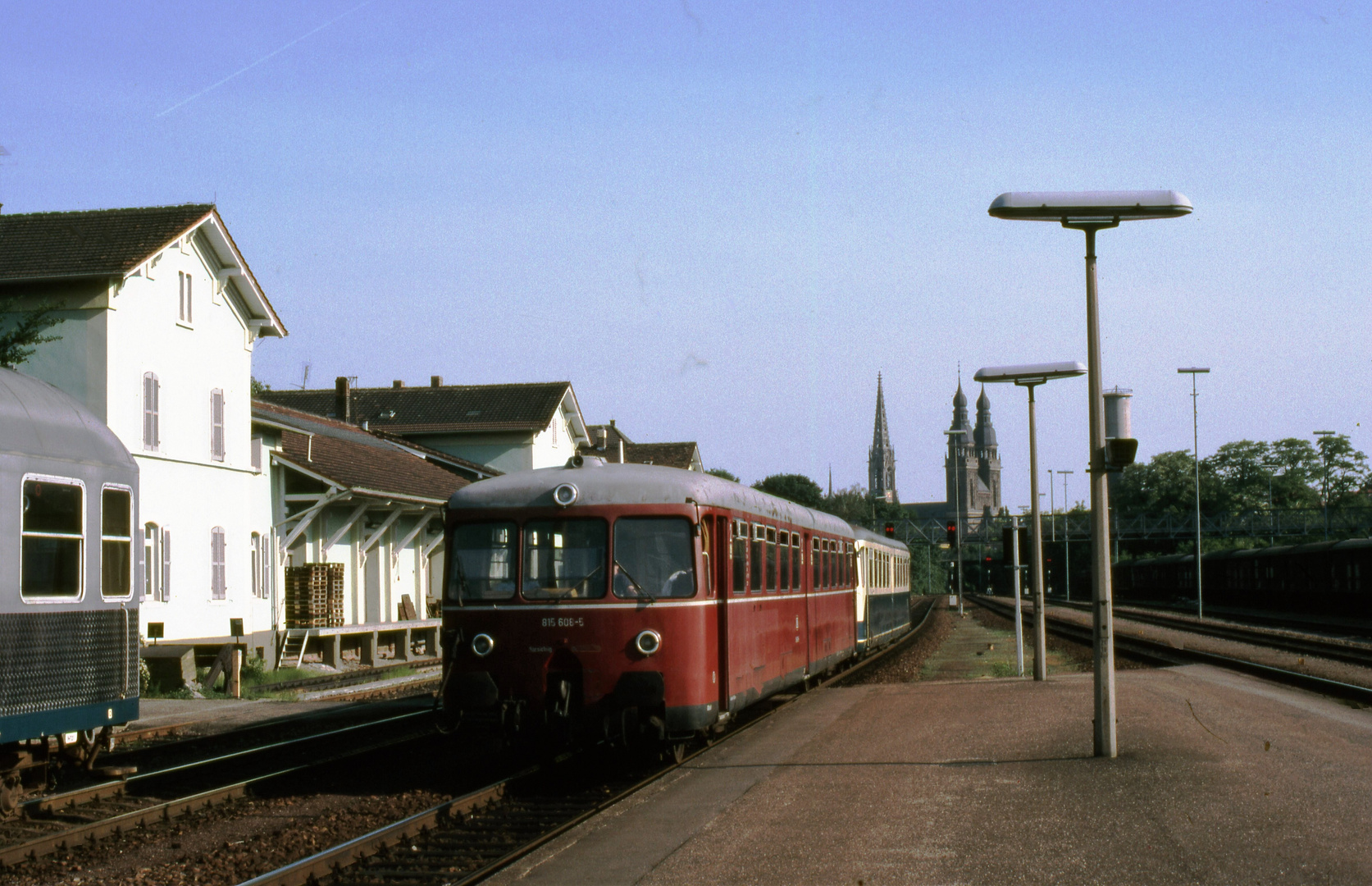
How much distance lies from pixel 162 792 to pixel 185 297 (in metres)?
17.5

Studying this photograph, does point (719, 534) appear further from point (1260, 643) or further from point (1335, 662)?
point (1260, 643)

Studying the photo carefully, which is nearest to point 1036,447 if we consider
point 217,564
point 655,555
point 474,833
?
point 655,555

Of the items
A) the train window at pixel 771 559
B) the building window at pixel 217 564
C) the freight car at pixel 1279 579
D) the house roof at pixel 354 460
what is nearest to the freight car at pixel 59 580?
the train window at pixel 771 559

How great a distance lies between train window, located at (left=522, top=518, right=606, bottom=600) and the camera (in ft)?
39.0

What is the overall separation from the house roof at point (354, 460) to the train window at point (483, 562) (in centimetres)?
1771

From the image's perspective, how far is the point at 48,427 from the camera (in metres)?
10.7

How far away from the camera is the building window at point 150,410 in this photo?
2559 centimetres

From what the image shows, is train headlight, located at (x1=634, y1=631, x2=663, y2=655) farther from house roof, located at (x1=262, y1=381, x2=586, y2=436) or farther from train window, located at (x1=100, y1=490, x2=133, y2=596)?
house roof, located at (x1=262, y1=381, x2=586, y2=436)

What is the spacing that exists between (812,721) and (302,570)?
17.5 m

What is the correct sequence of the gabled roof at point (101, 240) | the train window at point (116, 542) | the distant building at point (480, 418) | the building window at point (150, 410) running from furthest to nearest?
the distant building at point (480, 418) < the building window at point (150, 410) < the gabled roof at point (101, 240) < the train window at point (116, 542)

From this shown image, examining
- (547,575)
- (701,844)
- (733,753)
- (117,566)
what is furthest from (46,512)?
(733,753)

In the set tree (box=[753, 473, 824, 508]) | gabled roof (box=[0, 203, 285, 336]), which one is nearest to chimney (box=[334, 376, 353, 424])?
gabled roof (box=[0, 203, 285, 336])

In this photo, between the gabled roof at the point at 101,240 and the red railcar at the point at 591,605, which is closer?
the red railcar at the point at 591,605

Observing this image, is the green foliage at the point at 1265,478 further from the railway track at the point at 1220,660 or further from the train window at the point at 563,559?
the train window at the point at 563,559
